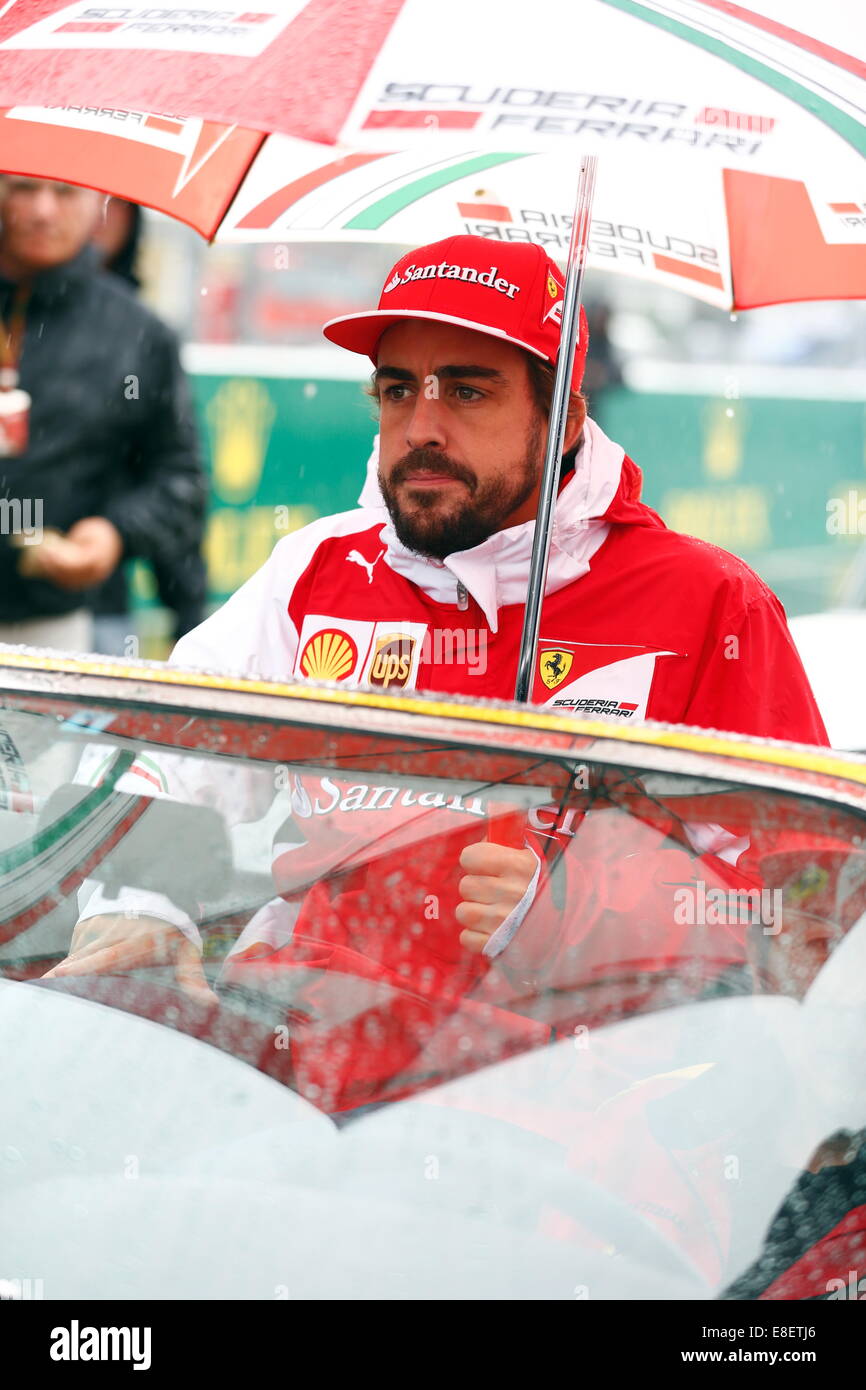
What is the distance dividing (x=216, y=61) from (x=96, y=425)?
8.01 feet

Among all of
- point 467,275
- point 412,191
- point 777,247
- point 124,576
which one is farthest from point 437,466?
point 124,576

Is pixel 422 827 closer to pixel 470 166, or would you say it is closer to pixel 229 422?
pixel 470 166

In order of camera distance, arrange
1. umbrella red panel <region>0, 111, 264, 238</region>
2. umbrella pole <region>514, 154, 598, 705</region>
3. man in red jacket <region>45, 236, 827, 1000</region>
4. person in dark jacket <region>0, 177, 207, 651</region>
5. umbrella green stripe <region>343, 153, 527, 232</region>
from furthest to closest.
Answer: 1. person in dark jacket <region>0, 177, 207, 651</region>
2. umbrella green stripe <region>343, 153, 527, 232</region>
3. umbrella red panel <region>0, 111, 264, 238</region>
4. man in red jacket <region>45, 236, 827, 1000</region>
5. umbrella pole <region>514, 154, 598, 705</region>

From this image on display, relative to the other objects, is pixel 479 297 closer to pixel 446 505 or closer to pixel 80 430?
pixel 446 505

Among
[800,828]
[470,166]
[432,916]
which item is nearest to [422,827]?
[432,916]

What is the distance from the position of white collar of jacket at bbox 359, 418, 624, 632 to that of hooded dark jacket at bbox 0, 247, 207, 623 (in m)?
1.87

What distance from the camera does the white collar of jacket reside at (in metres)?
2.07

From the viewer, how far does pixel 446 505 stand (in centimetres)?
209

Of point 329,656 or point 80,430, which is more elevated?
point 80,430

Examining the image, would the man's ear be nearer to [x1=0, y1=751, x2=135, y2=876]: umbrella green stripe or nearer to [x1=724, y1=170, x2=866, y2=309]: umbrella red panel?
[x1=724, y1=170, x2=866, y2=309]: umbrella red panel

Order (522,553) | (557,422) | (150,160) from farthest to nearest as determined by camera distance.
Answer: (150,160) → (522,553) → (557,422)

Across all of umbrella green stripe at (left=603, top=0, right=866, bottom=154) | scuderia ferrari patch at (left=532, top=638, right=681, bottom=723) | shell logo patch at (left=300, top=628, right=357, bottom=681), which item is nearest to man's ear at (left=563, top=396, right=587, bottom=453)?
scuderia ferrari patch at (left=532, top=638, right=681, bottom=723)

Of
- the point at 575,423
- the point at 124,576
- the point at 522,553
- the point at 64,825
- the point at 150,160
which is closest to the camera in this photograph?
the point at 64,825

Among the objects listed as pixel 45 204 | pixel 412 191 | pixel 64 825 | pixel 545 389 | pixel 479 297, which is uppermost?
pixel 45 204
